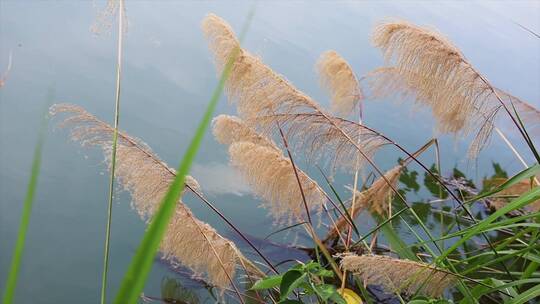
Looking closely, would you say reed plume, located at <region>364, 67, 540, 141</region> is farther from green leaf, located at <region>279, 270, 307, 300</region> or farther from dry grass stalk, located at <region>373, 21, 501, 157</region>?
green leaf, located at <region>279, 270, 307, 300</region>

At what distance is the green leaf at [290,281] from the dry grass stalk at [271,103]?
537 mm

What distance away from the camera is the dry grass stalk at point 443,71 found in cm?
171

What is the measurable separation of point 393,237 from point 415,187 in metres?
1.67

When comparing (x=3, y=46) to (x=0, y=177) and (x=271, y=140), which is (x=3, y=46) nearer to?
(x=0, y=177)

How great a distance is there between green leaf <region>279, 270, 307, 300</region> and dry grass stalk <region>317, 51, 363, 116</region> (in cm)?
133

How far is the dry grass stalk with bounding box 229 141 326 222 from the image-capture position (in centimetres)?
178

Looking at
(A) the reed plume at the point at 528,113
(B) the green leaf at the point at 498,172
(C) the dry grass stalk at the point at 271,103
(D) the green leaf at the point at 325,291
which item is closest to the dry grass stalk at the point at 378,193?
(C) the dry grass stalk at the point at 271,103

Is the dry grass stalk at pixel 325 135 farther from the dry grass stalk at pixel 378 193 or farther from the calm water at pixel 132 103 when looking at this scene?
the calm water at pixel 132 103

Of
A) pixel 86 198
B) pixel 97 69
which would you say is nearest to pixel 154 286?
pixel 86 198

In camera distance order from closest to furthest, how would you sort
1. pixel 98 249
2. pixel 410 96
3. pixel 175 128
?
pixel 98 249
pixel 410 96
pixel 175 128

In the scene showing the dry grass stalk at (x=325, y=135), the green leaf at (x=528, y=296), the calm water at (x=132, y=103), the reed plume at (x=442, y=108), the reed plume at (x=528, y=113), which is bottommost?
the calm water at (x=132, y=103)

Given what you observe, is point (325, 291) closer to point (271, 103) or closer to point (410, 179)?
point (271, 103)

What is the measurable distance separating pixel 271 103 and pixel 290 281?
0.67 meters

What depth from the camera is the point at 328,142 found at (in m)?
1.79
